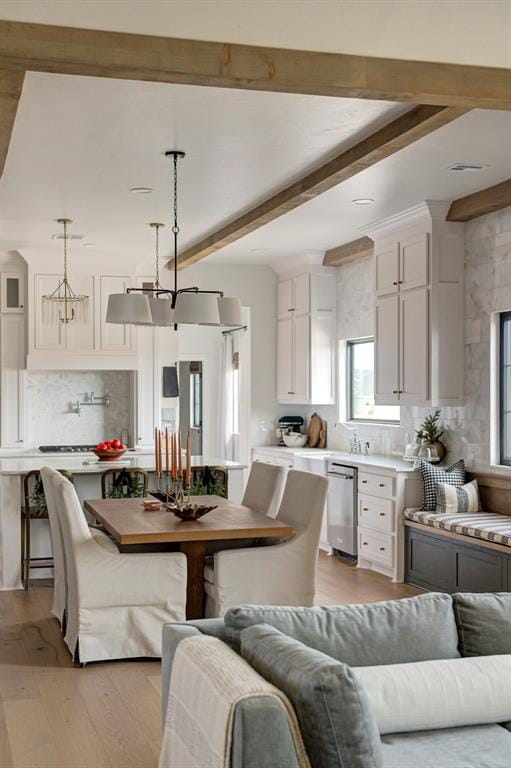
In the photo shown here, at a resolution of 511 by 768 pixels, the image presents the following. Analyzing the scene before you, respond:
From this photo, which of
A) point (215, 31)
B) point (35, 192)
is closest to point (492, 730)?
point (215, 31)

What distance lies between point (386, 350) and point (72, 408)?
12.2 feet

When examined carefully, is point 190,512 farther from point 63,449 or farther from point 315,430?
point 315,430

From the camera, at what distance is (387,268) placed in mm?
7281

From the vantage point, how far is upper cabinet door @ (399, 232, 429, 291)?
6752 mm

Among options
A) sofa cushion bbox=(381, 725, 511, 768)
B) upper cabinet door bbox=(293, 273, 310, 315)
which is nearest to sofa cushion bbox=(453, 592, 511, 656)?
sofa cushion bbox=(381, 725, 511, 768)

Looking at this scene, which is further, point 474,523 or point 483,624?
point 474,523

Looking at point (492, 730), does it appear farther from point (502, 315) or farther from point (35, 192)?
point (35, 192)

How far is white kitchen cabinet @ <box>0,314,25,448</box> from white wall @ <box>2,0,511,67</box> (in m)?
6.33

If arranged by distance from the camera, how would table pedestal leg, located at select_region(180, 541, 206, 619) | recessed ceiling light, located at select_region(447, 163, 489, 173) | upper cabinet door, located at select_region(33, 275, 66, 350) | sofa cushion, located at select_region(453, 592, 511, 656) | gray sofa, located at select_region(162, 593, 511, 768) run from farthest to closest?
upper cabinet door, located at select_region(33, 275, 66, 350), recessed ceiling light, located at select_region(447, 163, 489, 173), table pedestal leg, located at select_region(180, 541, 206, 619), sofa cushion, located at select_region(453, 592, 511, 656), gray sofa, located at select_region(162, 593, 511, 768)

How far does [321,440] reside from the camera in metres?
9.34

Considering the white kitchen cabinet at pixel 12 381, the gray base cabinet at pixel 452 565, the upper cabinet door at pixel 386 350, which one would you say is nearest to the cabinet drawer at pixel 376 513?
the gray base cabinet at pixel 452 565

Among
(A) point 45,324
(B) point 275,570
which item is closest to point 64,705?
(B) point 275,570

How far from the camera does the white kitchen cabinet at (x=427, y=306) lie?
668 centimetres

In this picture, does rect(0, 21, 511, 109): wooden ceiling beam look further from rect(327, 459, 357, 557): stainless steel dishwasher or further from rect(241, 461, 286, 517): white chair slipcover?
rect(327, 459, 357, 557): stainless steel dishwasher
